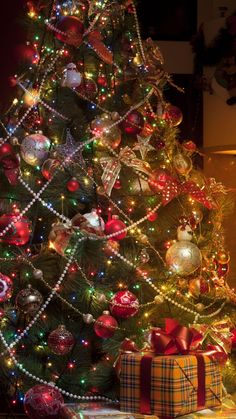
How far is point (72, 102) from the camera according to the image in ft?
7.31

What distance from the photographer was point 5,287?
1981 millimetres

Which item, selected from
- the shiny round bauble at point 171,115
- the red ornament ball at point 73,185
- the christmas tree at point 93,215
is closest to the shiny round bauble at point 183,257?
the christmas tree at point 93,215

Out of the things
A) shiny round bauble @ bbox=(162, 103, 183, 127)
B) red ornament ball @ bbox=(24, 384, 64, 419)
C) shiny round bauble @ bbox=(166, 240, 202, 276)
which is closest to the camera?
red ornament ball @ bbox=(24, 384, 64, 419)

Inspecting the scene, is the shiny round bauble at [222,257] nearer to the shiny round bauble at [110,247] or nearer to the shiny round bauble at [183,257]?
the shiny round bauble at [183,257]

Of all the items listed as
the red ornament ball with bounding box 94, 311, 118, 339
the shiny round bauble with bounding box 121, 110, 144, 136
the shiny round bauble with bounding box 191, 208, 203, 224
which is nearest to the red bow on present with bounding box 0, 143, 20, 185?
the shiny round bauble with bounding box 121, 110, 144, 136

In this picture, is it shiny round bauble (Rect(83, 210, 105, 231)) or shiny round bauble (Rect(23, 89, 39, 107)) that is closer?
shiny round bauble (Rect(83, 210, 105, 231))

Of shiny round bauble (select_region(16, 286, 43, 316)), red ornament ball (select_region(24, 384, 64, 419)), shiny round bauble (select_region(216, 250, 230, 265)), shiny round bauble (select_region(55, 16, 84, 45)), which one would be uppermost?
shiny round bauble (select_region(55, 16, 84, 45))

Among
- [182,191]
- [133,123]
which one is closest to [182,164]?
[182,191]

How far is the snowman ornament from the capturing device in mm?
2162

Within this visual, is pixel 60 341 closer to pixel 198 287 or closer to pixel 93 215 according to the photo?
pixel 93 215

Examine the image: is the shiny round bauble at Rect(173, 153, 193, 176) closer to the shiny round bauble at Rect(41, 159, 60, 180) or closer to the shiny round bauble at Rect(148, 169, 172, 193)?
the shiny round bauble at Rect(148, 169, 172, 193)

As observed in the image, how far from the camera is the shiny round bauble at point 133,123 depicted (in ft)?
7.32

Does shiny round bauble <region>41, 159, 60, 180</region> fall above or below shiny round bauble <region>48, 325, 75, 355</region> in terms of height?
above

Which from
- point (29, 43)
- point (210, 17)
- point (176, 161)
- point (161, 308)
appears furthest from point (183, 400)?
point (210, 17)
